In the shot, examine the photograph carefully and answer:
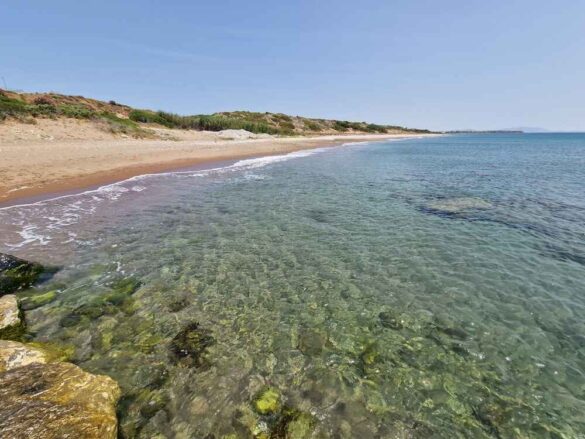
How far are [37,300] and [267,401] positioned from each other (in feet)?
18.1

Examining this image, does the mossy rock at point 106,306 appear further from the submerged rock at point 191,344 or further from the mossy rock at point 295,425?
the mossy rock at point 295,425

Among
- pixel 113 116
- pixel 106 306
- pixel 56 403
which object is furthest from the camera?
pixel 113 116

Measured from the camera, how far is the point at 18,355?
173 inches

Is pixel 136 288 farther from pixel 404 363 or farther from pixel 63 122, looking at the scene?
pixel 63 122

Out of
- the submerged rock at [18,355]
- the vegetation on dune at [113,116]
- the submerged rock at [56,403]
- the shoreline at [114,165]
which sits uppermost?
the vegetation on dune at [113,116]

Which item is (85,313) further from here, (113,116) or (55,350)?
(113,116)

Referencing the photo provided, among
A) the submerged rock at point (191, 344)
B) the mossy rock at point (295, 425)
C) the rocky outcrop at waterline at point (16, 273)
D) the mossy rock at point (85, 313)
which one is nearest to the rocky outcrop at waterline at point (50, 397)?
the mossy rock at point (85, 313)

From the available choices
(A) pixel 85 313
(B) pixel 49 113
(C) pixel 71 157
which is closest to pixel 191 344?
(A) pixel 85 313

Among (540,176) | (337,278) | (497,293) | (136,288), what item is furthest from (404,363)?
(540,176)

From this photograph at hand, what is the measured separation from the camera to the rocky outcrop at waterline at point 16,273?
679 cm

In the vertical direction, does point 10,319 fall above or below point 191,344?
above

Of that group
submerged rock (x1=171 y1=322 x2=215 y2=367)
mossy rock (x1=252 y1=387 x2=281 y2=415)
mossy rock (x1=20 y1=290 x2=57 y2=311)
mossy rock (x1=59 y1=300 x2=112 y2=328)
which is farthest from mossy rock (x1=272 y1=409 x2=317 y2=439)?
mossy rock (x1=20 y1=290 x2=57 y2=311)

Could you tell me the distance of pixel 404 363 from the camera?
194 inches

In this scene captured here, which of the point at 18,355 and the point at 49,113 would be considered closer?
the point at 18,355
